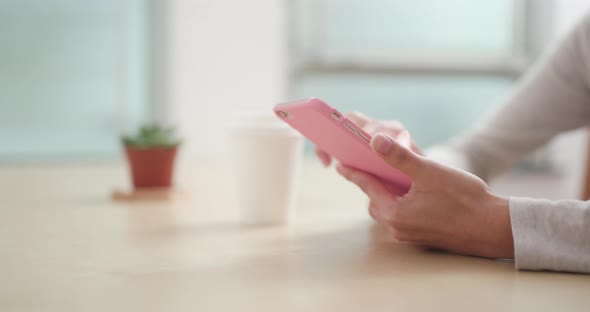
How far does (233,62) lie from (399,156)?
1.67 metres

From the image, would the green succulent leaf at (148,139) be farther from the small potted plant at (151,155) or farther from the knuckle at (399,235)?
the knuckle at (399,235)

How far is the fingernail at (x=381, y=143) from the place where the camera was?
0.53m

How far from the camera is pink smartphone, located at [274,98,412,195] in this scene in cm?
57

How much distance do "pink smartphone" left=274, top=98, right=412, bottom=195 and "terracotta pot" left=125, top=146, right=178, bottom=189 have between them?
0.46 metres

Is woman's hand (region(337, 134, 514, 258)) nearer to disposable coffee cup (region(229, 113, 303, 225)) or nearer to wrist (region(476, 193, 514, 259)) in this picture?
wrist (region(476, 193, 514, 259))

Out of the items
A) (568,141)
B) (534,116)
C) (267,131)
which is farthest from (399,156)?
(568,141)

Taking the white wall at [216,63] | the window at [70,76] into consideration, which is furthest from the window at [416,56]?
the window at [70,76]

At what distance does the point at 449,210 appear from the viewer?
0.57 meters

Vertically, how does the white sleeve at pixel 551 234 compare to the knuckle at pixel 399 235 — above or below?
above

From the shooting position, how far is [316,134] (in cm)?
65

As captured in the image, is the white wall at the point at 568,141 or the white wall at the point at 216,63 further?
the white wall at the point at 568,141

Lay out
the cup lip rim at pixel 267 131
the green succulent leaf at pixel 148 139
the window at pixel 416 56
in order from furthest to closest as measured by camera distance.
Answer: the window at pixel 416 56, the green succulent leaf at pixel 148 139, the cup lip rim at pixel 267 131

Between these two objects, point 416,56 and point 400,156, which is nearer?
point 400,156

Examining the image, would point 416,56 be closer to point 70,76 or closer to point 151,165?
point 70,76
